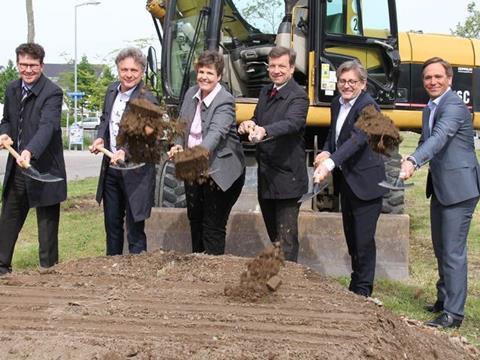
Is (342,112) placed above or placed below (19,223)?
above

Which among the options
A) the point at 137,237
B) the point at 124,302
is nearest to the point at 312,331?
the point at 124,302

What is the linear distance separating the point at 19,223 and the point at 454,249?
315 centimetres

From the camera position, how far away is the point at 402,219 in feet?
19.2

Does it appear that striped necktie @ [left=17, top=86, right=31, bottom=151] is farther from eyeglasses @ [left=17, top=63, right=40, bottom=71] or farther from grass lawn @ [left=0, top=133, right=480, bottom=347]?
grass lawn @ [left=0, top=133, right=480, bottom=347]

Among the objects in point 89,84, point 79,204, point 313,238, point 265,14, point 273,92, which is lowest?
point 79,204

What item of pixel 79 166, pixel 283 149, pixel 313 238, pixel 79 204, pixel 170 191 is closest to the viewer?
pixel 283 149

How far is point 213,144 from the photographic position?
15.1 feet

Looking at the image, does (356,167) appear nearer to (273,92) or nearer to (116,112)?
(273,92)

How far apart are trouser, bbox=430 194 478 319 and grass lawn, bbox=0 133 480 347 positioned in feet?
0.71

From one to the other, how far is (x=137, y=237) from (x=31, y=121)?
44.6 inches

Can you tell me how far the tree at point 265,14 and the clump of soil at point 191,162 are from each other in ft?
8.94

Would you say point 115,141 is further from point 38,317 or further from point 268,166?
point 38,317

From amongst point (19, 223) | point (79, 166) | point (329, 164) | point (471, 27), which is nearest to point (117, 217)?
point (19, 223)

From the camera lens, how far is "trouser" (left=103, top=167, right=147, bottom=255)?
5.02 m
